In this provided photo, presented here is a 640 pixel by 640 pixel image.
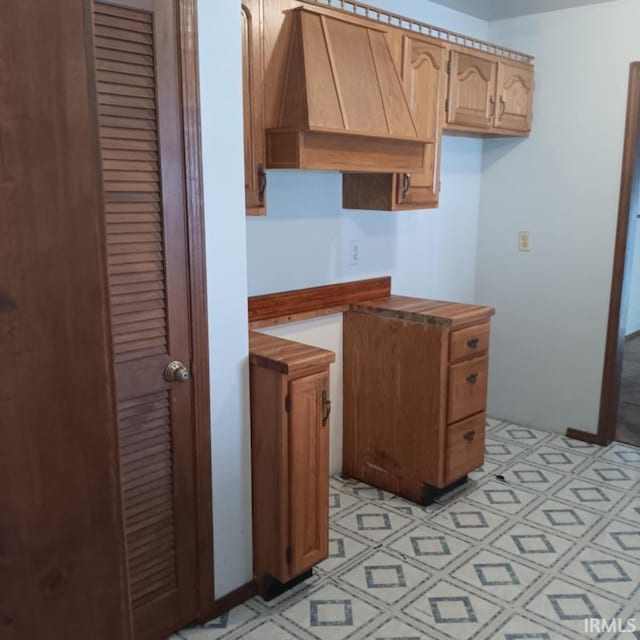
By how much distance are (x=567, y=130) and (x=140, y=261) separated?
8.77 ft

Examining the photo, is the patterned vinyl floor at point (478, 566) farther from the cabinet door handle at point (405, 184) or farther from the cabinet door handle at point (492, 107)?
the cabinet door handle at point (492, 107)

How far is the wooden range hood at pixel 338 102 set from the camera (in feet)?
6.94

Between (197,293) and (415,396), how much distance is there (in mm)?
1289

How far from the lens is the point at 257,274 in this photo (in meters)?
2.59

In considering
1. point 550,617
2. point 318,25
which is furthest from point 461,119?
point 550,617

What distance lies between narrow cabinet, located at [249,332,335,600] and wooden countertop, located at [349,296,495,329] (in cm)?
73

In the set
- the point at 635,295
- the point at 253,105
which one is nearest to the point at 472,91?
the point at 253,105

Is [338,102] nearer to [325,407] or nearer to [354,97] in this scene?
[354,97]

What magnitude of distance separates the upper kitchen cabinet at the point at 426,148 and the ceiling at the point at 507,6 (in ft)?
1.96

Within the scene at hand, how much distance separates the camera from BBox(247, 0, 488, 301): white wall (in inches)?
104

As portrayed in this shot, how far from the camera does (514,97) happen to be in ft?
10.9

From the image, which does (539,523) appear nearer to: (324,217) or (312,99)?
(324,217)

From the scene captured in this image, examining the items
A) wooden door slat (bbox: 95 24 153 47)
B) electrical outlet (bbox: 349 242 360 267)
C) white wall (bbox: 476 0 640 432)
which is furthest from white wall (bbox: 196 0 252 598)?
white wall (bbox: 476 0 640 432)

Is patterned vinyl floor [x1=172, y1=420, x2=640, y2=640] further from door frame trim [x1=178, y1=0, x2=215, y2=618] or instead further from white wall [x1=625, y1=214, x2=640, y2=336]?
white wall [x1=625, y1=214, x2=640, y2=336]
